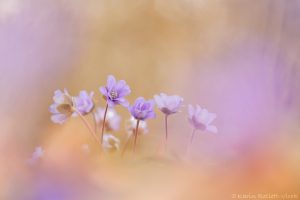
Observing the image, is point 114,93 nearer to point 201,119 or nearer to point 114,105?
point 114,105

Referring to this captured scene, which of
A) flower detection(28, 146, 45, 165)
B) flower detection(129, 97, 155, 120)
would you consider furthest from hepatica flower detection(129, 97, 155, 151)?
flower detection(28, 146, 45, 165)

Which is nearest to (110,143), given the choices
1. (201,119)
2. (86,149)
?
(86,149)

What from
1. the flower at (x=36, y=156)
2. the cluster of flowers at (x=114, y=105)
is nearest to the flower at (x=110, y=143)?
the cluster of flowers at (x=114, y=105)

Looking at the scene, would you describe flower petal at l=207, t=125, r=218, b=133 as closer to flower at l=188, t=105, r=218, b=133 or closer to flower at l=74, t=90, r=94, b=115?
flower at l=188, t=105, r=218, b=133

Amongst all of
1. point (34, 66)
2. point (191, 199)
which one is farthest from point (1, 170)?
point (191, 199)

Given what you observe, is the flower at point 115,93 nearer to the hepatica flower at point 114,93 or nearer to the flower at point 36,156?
the hepatica flower at point 114,93

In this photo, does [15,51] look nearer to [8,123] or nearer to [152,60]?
[8,123]

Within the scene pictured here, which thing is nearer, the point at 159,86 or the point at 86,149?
the point at 86,149
